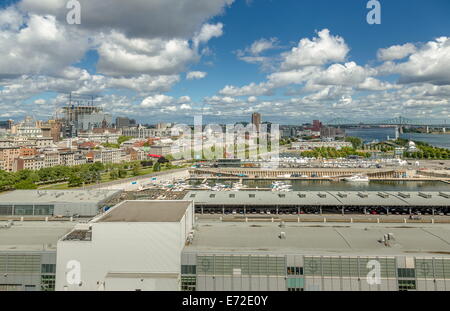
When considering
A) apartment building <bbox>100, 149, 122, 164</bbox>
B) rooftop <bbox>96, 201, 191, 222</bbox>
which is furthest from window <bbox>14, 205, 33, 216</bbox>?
apartment building <bbox>100, 149, 122, 164</bbox>

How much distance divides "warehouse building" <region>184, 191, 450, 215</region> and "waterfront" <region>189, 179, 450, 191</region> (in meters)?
10.4

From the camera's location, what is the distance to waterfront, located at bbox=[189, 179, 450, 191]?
73.4ft

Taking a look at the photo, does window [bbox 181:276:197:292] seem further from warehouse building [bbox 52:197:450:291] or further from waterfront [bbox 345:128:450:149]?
waterfront [bbox 345:128:450:149]

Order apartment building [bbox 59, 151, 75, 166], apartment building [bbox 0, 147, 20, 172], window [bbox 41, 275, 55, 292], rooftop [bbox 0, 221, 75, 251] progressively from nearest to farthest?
window [bbox 41, 275, 55, 292] < rooftop [bbox 0, 221, 75, 251] < apartment building [bbox 0, 147, 20, 172] < apartment building [bbox 59, 151, 75, 166]

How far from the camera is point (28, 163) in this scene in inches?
1006

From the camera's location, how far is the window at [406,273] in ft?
17.3

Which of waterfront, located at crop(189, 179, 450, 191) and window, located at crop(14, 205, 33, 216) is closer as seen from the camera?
window, located at crop(14, 205, 33, 216)

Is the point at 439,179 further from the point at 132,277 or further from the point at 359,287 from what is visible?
the point at 132,277

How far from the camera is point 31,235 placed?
23.1ft

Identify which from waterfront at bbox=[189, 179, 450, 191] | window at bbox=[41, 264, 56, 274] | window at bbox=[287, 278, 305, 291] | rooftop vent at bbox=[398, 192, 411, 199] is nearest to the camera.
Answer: window at bbox=[287, 278, 305, 291]
